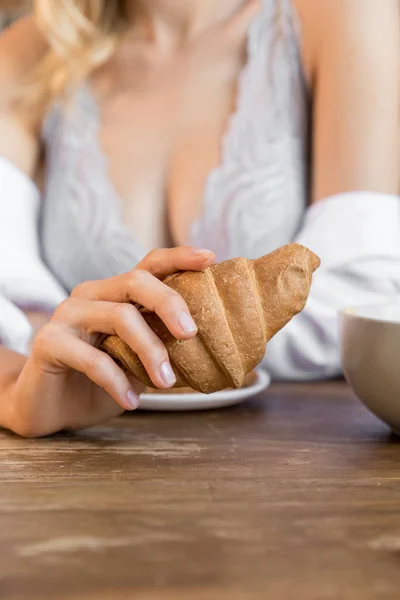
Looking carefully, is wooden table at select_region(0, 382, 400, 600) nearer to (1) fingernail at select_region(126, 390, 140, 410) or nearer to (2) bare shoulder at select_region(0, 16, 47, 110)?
(1) fingernail at select_region(126, 390, 140, 410)

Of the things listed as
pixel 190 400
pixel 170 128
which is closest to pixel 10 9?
pixel 170 128

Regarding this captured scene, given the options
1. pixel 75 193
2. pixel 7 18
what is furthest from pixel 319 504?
pixel 7 18

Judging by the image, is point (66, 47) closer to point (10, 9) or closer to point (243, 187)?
point (243, 187)

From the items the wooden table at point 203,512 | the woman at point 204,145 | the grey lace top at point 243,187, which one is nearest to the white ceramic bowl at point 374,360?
the wooden table at point 203,512

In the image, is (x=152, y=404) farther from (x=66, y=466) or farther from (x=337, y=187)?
(x=337, y=187)

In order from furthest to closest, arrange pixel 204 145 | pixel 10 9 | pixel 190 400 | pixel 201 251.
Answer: pixel 10 9
pixel 204 145
pixel 190 400
pixel 201 251

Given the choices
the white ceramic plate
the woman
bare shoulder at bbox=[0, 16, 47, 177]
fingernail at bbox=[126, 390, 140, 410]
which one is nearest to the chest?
the woman
